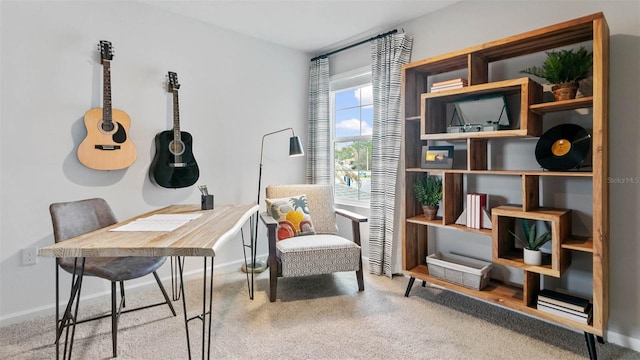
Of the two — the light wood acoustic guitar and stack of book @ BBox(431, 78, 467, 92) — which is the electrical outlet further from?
stack of book @ BBox(431, 78, 467, 92)

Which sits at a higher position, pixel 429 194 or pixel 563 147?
pixel 563 147

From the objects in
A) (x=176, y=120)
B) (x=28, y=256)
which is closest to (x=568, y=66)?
(x=176, y=120)

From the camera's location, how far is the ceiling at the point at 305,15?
2609 millimetres

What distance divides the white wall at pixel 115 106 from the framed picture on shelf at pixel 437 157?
65.5 inches

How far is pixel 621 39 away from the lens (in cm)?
185

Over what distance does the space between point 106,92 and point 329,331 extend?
2240mm

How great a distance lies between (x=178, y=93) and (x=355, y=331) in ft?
7.66

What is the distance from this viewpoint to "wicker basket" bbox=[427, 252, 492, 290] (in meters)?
2.19

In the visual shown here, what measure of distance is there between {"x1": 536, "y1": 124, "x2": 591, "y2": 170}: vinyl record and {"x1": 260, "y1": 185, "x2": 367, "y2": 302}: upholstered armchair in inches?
51.2

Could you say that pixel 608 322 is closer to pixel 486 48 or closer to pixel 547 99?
pixel 547 99

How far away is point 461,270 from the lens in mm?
2252

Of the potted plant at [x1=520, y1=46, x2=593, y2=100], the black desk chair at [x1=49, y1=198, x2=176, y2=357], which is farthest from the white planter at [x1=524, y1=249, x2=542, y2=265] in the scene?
the black desk chair at [x1=49, y1=198, x2=176, y2=357]

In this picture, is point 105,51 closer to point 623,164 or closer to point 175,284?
point 175,284

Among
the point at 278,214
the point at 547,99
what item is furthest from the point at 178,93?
the point at 547,99
